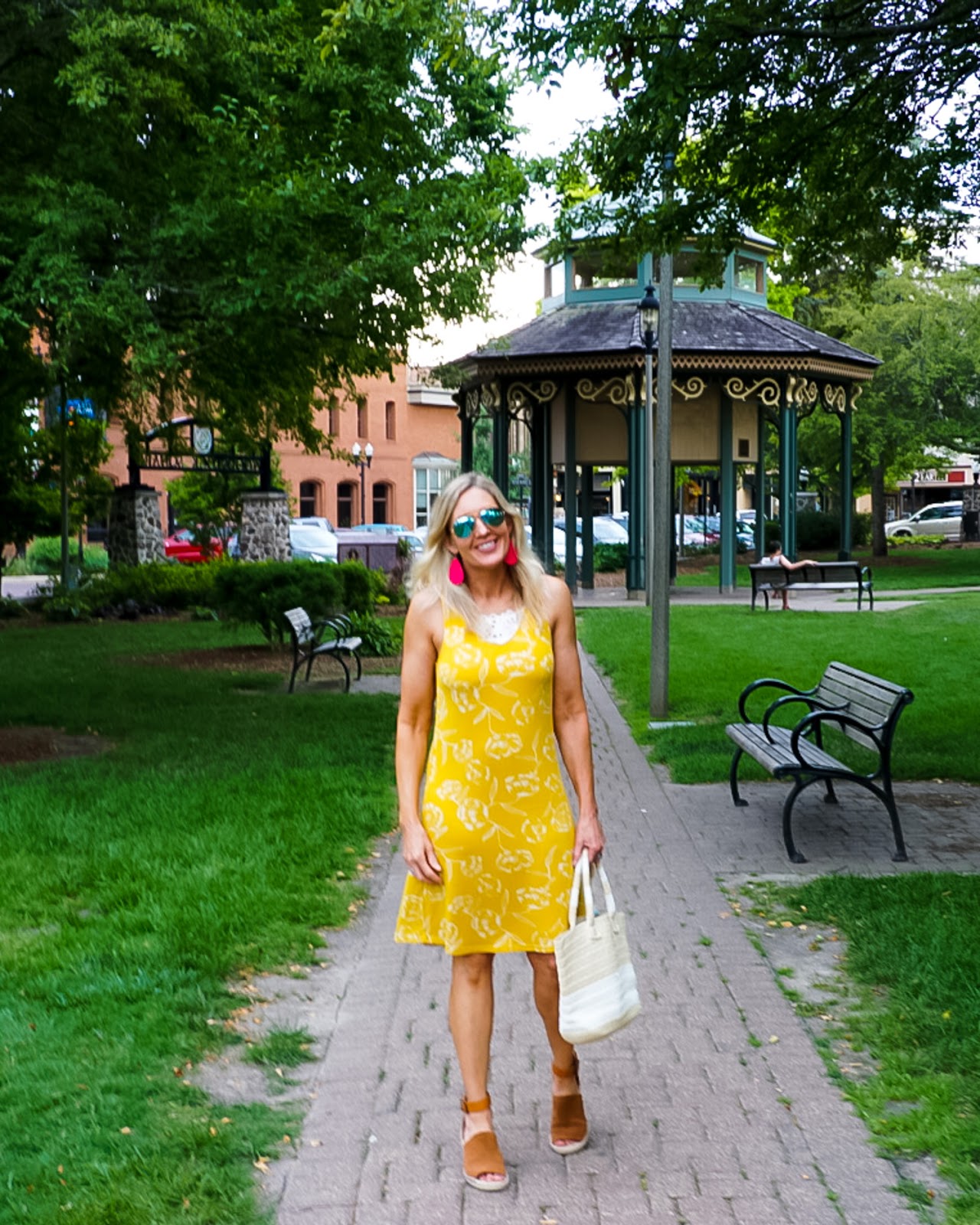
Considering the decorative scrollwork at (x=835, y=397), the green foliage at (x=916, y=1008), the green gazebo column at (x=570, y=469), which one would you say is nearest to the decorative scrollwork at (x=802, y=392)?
the decorative scrollwork at (x=835, y=397)

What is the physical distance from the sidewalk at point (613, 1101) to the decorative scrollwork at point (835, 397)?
27122 millimetres

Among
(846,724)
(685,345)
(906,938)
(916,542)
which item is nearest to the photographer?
(906,938)

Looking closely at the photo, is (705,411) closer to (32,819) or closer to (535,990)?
(32,819)

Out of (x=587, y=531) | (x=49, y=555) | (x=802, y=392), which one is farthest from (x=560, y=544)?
(x=49, y=555)

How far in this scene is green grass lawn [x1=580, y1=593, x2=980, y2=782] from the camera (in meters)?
11.3

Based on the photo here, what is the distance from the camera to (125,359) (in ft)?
47.9

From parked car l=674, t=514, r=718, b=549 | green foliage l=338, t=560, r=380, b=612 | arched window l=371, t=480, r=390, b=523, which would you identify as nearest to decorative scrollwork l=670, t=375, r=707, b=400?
green foliage l=338, t=560, r=380, b=612

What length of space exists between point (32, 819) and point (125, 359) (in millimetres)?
6841

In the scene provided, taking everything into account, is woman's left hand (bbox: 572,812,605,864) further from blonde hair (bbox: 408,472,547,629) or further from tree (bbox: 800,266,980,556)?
tree (bbox: 800,266,980,556)

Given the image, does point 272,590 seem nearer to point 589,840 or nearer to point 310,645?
point 310,645

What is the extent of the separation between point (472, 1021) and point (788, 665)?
12909mm

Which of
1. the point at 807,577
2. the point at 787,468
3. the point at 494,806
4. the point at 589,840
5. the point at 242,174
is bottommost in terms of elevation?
the point at 807,577

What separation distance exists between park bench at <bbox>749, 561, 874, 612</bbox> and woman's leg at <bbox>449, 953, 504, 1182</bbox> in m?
21.5

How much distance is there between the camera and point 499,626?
4188 millimetres
